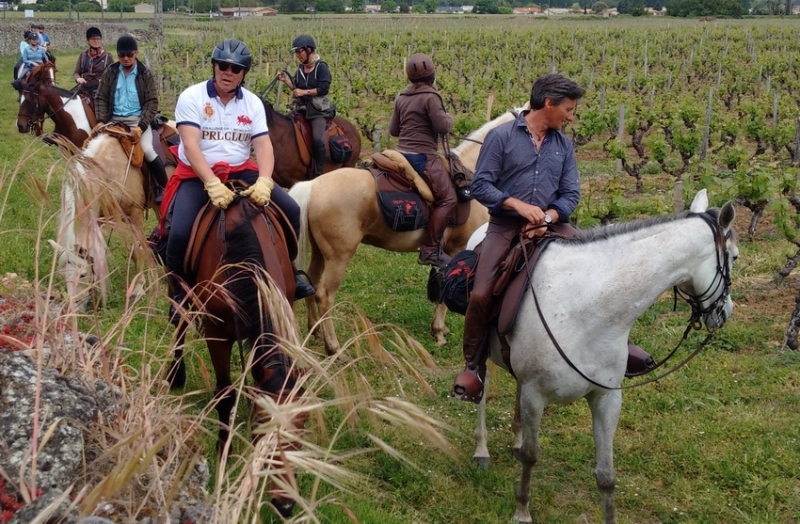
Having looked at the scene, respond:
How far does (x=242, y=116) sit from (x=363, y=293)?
4.21m

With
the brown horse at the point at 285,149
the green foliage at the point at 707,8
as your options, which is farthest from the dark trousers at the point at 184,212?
the green foliage at the point at 707,8

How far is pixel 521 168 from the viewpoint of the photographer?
4.69 meters

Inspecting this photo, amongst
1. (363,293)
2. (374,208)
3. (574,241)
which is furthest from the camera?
(363,293)

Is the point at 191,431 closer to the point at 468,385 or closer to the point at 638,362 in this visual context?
the point at 468,385

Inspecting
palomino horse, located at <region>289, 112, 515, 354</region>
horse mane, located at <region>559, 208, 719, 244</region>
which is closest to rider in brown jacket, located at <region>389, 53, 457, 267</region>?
palomino horse, located at <region>289, 112, 515, 354</region>

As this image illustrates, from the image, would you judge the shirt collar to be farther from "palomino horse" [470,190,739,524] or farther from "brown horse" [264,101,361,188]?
"brown horse" [264,101,361,188]

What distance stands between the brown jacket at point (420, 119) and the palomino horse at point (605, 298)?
2964 mm

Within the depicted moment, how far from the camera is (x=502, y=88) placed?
2661 cm

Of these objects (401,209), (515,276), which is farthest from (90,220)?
(401,209)

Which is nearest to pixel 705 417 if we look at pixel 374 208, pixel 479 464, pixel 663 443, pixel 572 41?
pixel 663 443

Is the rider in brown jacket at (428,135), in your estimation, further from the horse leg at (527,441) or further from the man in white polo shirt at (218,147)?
the horse leg at (527,441)

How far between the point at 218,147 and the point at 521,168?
2.05m

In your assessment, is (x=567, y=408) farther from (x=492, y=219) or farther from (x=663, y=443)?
(x=492, y=219)

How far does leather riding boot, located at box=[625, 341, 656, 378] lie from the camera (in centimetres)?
468
